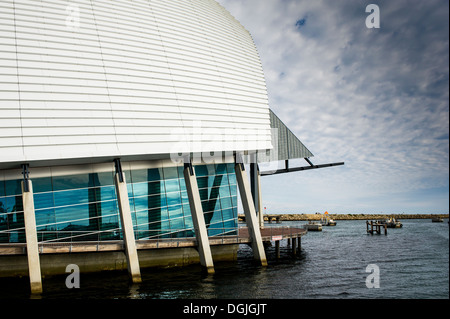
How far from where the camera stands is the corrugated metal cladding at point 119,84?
59.7 feet

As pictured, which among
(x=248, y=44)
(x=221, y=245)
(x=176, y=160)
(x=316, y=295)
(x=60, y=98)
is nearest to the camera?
(x=316, y=295)

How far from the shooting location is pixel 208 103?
24719 mm

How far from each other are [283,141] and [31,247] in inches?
1158

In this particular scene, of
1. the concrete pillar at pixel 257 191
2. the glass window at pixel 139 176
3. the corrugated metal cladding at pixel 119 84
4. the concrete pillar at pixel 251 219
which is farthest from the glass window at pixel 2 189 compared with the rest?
the concrete pillar at pixel 257 191

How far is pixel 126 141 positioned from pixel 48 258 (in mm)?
8422

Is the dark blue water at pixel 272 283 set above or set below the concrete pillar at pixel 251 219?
below

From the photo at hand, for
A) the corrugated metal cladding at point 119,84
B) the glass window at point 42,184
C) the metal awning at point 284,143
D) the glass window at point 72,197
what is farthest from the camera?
the metal awning at point 284,143

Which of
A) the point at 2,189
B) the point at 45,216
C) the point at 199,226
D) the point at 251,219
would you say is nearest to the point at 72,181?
the point at 45,216

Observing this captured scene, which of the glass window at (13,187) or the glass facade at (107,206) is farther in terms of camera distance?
the glass facade at (107,206)

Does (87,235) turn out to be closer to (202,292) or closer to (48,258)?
(48,258)

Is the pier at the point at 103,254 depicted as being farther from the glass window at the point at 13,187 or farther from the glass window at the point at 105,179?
the glass window at the point at 105,179

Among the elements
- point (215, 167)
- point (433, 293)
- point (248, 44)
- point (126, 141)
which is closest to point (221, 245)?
point (215, 167)

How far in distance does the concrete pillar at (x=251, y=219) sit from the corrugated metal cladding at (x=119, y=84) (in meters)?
2.58

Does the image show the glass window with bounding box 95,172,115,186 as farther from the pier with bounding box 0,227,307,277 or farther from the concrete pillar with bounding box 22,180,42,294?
the concrete pillar with bounding box 22,180,42,294
